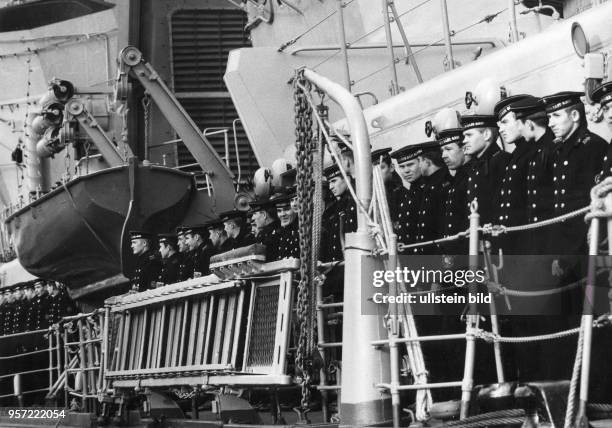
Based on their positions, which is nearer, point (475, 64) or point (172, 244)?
point (475, 64)

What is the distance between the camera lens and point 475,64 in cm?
612

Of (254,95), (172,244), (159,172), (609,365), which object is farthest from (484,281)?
(159,172)

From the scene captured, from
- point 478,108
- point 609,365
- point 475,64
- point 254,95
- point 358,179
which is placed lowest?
point 609,365

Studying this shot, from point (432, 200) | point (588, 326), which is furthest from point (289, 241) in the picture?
point (588, 326)

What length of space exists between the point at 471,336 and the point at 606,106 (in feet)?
2.97

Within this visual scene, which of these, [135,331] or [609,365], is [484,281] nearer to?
[609,365]

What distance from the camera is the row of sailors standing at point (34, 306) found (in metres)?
11.8

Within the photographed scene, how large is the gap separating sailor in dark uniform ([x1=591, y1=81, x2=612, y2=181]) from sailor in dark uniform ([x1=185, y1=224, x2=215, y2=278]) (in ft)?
12.8

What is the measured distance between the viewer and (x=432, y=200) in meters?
5.09

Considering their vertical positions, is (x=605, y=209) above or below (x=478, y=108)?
below

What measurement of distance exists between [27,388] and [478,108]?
6.41 metres

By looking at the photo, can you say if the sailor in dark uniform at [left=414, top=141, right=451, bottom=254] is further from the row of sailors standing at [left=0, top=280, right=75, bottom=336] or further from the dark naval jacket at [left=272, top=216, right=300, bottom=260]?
the row of sailors standing at [left=0, top=280, right=75, bottom=336]

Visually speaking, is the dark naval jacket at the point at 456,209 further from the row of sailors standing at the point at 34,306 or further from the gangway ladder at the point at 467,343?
the row of sailors standing at the point at 34,306

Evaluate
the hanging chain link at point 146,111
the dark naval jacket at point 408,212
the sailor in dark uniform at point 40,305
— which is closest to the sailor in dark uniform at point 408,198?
the dark naval jacket at point 408,212
